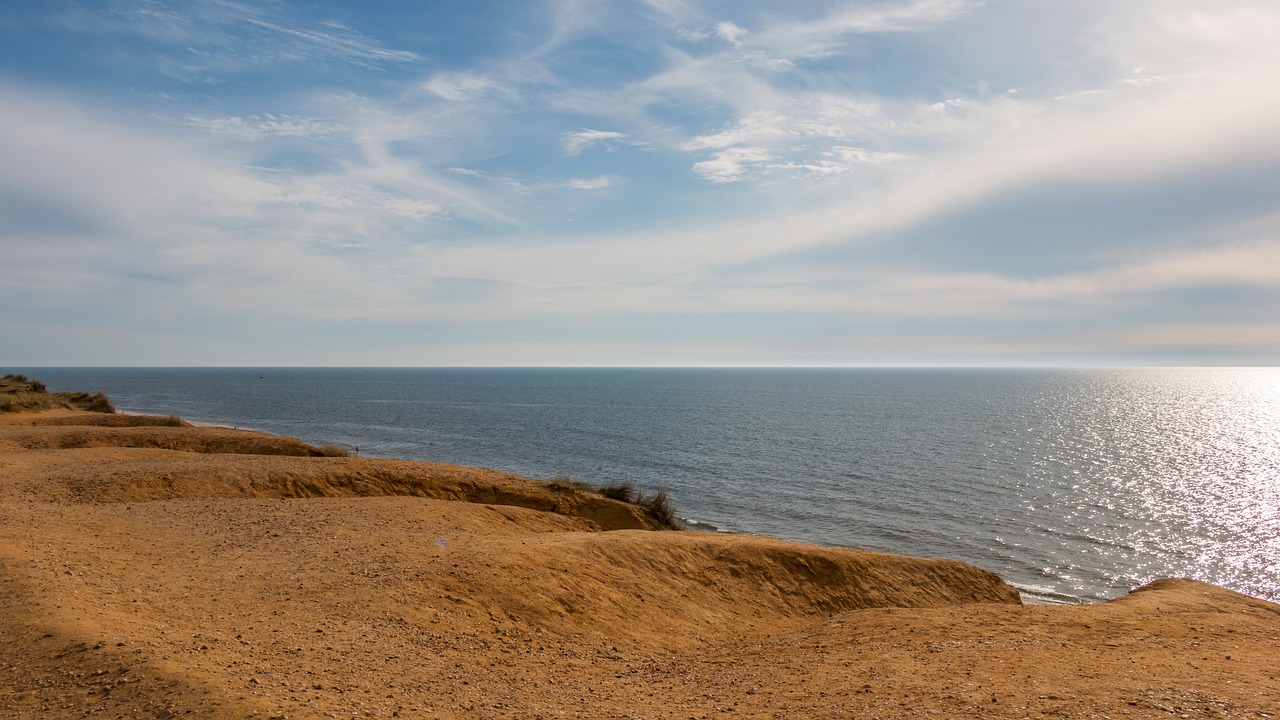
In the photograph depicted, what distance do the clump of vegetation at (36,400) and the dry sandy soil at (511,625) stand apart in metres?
35.7

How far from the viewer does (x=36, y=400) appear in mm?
51875

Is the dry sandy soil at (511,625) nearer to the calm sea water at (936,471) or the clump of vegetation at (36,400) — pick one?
the calm sea water at (936,471)

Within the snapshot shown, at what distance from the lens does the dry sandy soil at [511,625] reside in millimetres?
8641

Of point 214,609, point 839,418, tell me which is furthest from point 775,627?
point 839,418

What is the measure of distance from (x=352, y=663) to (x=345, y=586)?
3.45 meters

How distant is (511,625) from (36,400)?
59.1m

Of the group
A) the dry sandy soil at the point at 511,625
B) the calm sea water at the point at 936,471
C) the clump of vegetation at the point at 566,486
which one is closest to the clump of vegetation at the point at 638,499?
the clump of vegetation at the point at 566,486

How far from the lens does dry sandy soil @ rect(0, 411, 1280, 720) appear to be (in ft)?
28.3

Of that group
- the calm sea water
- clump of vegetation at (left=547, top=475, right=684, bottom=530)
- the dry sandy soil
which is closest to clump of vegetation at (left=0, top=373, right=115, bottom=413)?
the calm sea water

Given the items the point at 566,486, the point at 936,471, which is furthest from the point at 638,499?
the point at 936,471

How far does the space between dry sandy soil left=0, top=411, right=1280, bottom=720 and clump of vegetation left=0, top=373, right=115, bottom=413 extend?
35670 mm

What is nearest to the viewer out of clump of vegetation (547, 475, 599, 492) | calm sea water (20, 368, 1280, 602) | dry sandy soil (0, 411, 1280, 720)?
dry sandy soil (0, 411, 1280, 720)

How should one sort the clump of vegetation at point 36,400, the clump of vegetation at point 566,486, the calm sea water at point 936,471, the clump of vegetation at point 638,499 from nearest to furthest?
the clump of vegetation at point 566,486 < the clump of vegetation at point 638,499 < the calm sea water at point 936,471 < the clump of vegetation at point 36,400

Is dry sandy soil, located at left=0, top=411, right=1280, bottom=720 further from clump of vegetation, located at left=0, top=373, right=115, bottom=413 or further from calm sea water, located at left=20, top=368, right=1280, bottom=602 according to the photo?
clump of vegetation, located at left=0, top=373, right=115, bottom=413
